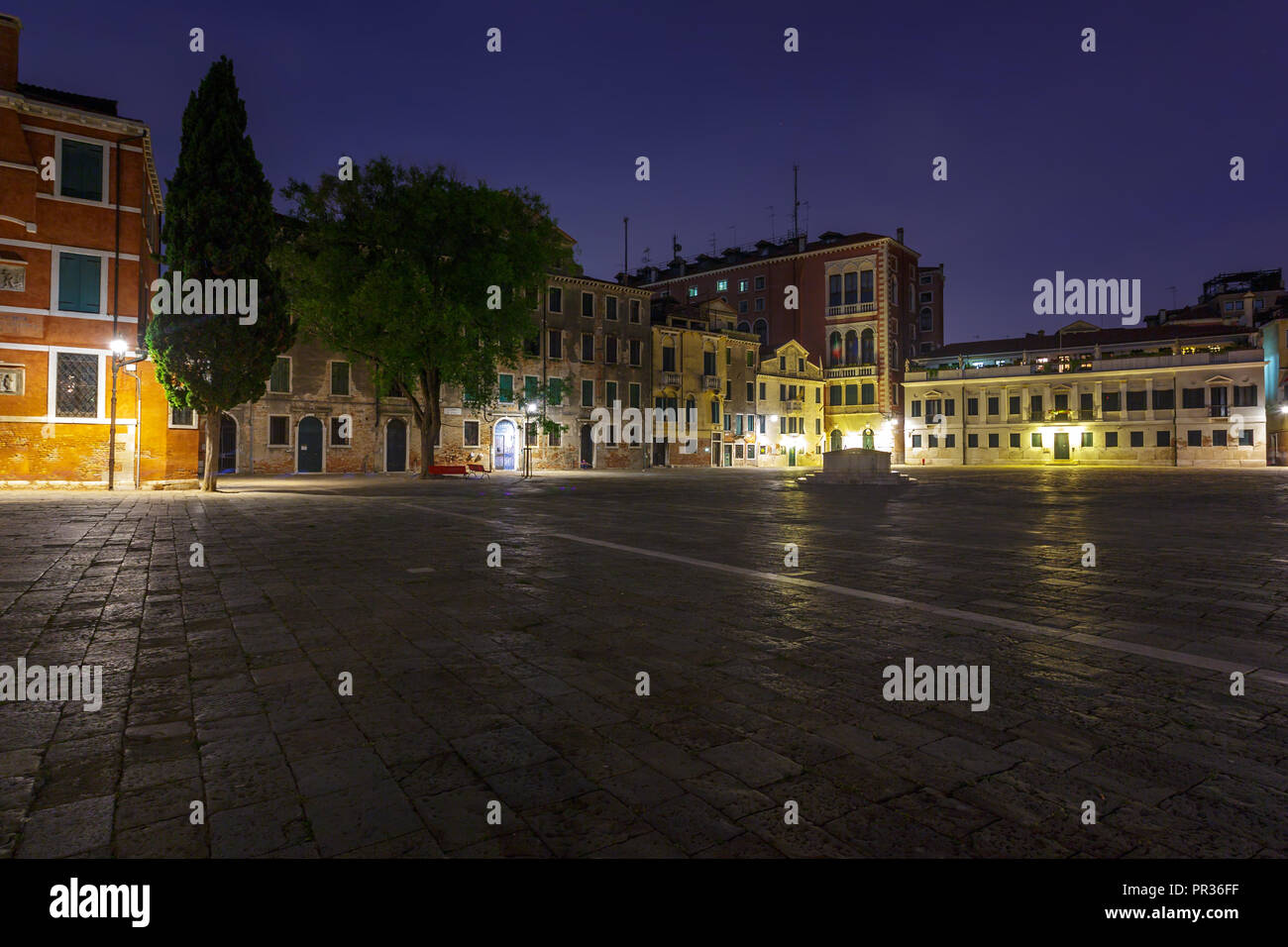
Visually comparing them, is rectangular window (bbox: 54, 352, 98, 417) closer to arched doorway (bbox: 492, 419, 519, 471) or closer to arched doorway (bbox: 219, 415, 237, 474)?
arched doorway (bbox: 219, 415, 237, 474)

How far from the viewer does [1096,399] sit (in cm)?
5791

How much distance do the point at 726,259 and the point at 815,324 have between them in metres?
12.2

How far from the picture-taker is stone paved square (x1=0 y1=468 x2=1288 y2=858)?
2.49m

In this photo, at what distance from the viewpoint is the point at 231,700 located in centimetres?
382

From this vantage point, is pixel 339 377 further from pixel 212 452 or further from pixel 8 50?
pixel 8 50

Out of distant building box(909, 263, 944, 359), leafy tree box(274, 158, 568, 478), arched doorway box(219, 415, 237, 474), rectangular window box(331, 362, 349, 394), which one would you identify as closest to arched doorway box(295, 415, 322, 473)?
rectangular window box(331, 362, 349, 394)

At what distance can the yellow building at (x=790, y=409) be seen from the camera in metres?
59.5

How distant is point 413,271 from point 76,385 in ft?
36.7

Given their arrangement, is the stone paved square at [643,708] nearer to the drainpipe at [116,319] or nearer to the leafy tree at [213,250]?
the leafy tree at [213,250]

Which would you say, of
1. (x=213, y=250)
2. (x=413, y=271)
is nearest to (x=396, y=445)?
(x=413, y=271)

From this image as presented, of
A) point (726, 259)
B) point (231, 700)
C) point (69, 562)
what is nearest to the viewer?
point (231, 700)

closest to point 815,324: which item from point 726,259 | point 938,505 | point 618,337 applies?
A: point 726,259

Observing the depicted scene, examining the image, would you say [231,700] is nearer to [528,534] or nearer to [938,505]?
[528,534]

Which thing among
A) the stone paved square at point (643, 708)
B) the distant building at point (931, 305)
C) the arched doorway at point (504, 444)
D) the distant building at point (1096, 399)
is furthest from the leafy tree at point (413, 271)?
the distant building at point (931, 305)
